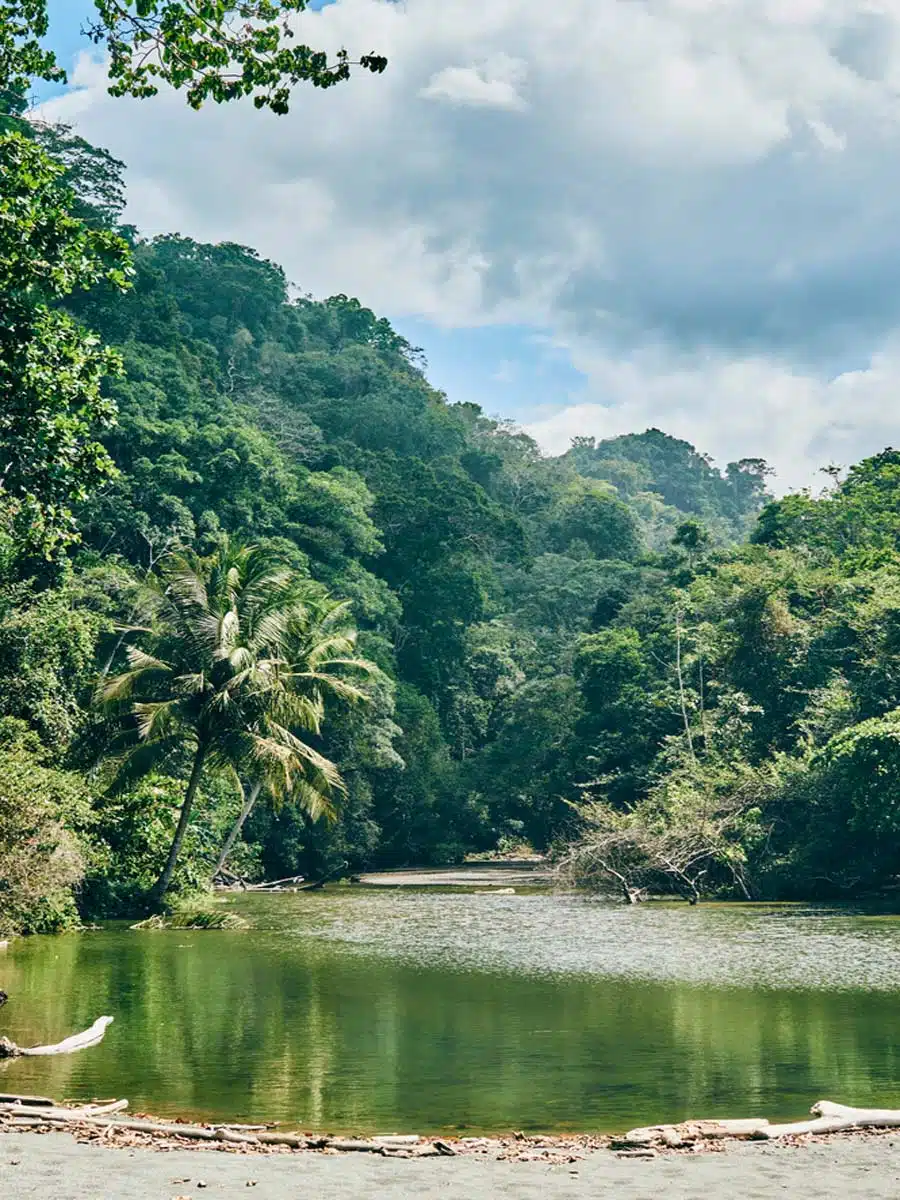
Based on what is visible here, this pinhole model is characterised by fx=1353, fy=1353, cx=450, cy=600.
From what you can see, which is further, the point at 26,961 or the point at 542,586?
the point at 542,586

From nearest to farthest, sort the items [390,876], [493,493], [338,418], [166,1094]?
[166,1094] → [390,876] → [338,418] → [493,493]

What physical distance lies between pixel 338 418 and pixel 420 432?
5862mm

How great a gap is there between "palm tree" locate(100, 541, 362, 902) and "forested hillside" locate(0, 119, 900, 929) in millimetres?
105

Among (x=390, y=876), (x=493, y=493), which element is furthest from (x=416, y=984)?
(x=493, y=493)

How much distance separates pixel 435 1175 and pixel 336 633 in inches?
1239

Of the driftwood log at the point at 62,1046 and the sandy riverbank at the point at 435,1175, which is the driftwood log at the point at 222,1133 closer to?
the sandy riverbank at the point at 435,1175

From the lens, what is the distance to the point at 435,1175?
7918 mm

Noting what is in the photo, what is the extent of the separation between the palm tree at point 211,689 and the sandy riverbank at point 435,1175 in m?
18.9

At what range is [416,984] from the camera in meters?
17.8

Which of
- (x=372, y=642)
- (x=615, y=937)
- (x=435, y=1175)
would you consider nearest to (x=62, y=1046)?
(x=435, y=1175)

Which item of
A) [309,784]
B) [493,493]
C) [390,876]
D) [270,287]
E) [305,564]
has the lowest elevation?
[390,876]

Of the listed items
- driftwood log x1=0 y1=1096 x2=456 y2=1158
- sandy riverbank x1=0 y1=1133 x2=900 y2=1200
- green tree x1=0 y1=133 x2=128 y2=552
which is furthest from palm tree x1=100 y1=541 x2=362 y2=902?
sandy riverbank x1=0 y1=1133 x2=900 y2=1200

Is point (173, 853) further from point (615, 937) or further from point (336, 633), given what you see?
point (336, 633)

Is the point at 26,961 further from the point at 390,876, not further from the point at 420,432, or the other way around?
the point at 420,432
